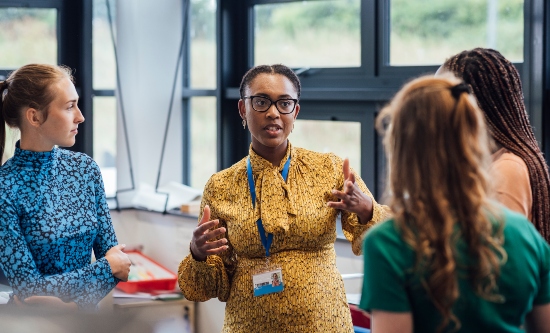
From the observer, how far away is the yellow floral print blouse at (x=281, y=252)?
6.84 feet

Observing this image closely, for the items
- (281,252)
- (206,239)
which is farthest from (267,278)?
(206,239)

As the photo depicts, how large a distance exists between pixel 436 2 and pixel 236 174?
1823 mm

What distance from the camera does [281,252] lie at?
6.95 ft

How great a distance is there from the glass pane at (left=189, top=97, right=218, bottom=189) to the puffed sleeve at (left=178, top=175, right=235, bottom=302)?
258 cm

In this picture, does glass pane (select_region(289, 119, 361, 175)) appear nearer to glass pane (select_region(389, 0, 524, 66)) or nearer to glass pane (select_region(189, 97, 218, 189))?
glass pane (select_region(389, 0, 524, 66))

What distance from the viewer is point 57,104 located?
7.42 ft

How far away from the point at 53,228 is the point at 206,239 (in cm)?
51

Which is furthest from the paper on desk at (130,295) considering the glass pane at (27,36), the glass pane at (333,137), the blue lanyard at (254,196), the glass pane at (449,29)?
the blue lanyard at (254,196)

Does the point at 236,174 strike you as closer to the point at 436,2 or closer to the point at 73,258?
the point at 73,258

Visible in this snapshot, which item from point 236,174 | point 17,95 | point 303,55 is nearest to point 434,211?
point 236,174

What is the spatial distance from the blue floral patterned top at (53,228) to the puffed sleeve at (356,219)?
0.75 m

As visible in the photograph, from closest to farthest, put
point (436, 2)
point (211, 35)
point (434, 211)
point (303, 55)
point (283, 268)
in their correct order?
point (434, 211) → point (283, 268) → point (436, 2) → point (303, 55) → point (211, 35)

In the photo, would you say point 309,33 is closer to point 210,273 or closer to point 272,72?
point 272,72

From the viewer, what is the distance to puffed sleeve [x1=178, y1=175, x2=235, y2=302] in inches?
83.7
